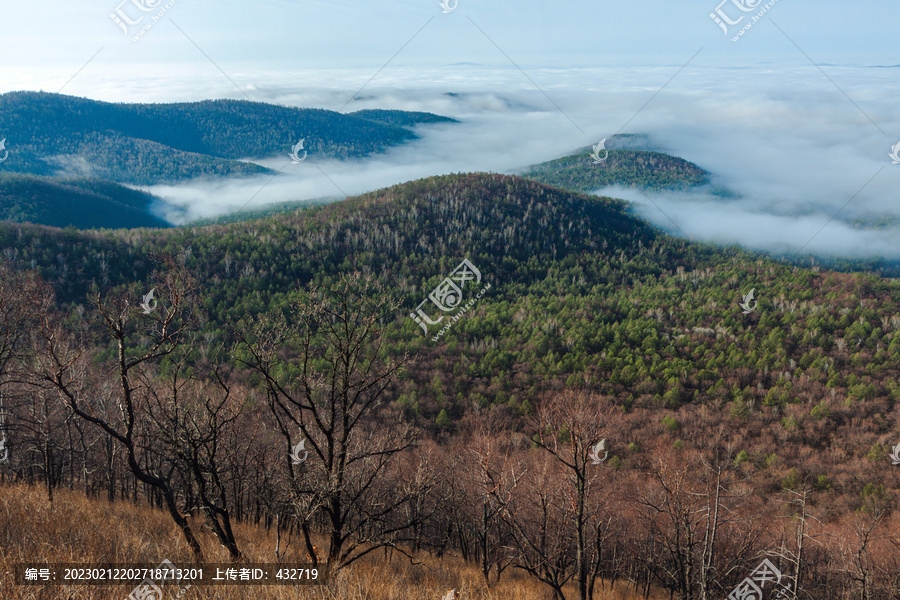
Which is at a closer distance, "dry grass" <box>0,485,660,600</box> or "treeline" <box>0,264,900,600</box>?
"dry grass" <box>0,485,660,600</box>

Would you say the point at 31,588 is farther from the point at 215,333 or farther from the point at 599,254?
the point at 599,254

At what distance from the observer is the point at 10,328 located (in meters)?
16.0

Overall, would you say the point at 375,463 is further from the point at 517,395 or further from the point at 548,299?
the point at 548,299

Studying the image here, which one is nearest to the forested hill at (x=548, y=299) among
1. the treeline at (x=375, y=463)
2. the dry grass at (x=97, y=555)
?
the treeline at (x=375, y=463)

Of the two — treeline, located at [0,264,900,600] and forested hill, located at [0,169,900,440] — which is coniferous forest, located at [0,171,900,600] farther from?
forested hill, located at [0,169,900,440]

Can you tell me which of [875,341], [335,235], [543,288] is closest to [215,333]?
[335,235]

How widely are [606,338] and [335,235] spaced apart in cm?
7871

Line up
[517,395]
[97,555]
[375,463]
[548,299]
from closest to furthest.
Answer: [97,555]
[375,463]
[517,395]
[548,299]

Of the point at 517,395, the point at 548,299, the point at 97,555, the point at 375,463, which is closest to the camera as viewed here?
the point at 97,555

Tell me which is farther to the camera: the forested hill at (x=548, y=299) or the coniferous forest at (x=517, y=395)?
the forested hill at (x=548, y=299)

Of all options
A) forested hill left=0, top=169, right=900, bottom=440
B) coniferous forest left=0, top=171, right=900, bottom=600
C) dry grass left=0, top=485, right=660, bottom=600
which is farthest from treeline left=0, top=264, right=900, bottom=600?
forested hill left=0, top=169, right=900, bottom=440

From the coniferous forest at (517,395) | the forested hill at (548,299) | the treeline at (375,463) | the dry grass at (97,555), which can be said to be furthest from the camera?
the forested hill at (548,299)

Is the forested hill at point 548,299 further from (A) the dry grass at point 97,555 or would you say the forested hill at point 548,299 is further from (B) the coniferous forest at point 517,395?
(A) the dry grass at point 97,555

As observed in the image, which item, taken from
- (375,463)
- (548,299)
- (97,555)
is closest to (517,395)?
(548,299)
